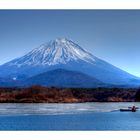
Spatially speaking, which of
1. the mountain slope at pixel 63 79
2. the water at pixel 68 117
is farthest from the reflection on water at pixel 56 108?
the mountain slope at pixel 63 79

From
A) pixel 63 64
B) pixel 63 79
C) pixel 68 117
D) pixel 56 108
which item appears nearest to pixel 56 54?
pixel 63 64

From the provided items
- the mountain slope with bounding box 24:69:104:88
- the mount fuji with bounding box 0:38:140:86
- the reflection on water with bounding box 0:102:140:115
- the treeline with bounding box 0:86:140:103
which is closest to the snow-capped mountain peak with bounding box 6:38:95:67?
the mount fuji with bounding box 0:38:140:86

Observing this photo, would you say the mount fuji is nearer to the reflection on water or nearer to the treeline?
the treeline

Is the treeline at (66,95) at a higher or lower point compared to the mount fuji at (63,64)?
lower

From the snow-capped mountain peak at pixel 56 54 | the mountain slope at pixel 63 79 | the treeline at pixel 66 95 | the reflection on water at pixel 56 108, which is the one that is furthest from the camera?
the reflection on water at pixel 56 108

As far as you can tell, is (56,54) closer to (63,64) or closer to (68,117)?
(63,64)

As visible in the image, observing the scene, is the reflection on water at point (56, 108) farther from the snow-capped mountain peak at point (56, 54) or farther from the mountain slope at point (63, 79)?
the snow-capped mountain peak at point (56, 54)
